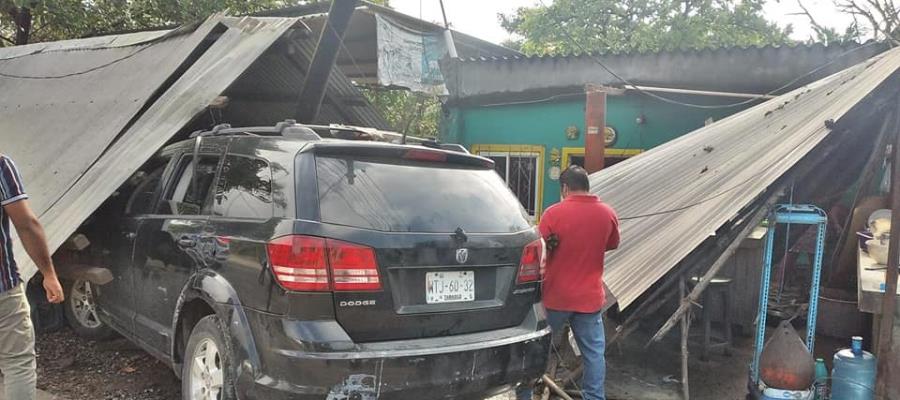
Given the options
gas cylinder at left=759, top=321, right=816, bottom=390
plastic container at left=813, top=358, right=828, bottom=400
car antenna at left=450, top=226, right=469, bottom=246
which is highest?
car antenna at left=450, top=226, right=469, bottom=246

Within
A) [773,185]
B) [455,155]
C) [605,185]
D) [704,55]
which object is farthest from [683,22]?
[455,155]

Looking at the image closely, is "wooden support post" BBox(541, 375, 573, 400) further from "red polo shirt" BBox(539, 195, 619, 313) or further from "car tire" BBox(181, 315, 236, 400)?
"car tire" BBox(181, 315, 236, 400)

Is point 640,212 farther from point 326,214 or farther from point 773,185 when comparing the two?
point 326,214

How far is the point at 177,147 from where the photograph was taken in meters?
4.28

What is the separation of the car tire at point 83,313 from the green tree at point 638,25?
17350mm

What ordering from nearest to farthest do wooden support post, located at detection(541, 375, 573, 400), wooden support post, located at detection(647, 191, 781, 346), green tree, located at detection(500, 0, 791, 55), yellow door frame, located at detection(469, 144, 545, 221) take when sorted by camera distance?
1. wooden support post, located at detection(647, 191, 781, 346)
2. wooden support post, located at detection(541, 375, 573, 400)
3. yellow door frame, located at detection(469, 144, 545, 221)
4. green tree, located at detection(500, 0, 791, 55)

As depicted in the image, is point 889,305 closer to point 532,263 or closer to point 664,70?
point 532,263

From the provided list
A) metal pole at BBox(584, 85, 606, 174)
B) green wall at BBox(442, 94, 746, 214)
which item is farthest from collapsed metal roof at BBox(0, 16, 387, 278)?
metal pole at BBox(584, 85, 606, 174)

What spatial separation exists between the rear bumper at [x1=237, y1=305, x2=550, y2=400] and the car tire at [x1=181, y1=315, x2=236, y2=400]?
0.19 metres

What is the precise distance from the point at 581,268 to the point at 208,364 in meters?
2.24

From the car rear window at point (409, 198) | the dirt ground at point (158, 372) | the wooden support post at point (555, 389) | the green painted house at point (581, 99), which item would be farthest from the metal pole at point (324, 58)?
the wooden support post at point (555, 389)

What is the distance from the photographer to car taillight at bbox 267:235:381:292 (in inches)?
104

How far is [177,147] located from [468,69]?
6.19m

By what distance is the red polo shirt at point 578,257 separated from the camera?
368 cm
